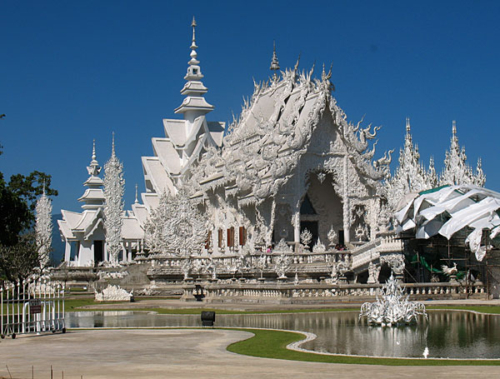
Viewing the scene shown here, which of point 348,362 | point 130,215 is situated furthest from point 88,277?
point 348,362

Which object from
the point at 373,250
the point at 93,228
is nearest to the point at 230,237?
the point at 373,250

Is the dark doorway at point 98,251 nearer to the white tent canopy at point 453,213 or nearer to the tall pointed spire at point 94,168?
the tall pointed spire at point 94,168

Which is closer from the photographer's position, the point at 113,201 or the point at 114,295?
the point at 114,295

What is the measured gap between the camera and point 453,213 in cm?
3422

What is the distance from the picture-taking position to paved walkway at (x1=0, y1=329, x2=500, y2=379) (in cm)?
1215

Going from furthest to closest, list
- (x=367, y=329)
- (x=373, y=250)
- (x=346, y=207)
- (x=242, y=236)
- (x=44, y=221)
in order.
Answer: (x=44, y=221) < (x=242, y=236) < (x=346, y=207) < (x=373, y=250) < (x=367, y=329)

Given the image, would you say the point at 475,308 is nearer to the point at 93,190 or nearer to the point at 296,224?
the point at 296,224

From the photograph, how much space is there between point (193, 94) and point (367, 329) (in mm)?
52645

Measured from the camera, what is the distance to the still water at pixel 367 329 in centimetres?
1550

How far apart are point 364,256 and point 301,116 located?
40.7 feet

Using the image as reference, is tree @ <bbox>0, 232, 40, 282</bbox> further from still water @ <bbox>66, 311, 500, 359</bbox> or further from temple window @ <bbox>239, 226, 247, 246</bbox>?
still water @ <bbox>66, 311, 500, 359</bbox>

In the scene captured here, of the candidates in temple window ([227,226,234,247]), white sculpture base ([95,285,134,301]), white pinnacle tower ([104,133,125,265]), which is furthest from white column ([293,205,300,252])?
white pinnacle tower ([104,133,125,265])

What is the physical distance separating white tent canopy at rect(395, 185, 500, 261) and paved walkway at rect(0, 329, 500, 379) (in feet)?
57.0

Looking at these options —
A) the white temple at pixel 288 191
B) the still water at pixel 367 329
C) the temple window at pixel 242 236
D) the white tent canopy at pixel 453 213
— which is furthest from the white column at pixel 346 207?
the still water at pixel 367 329
